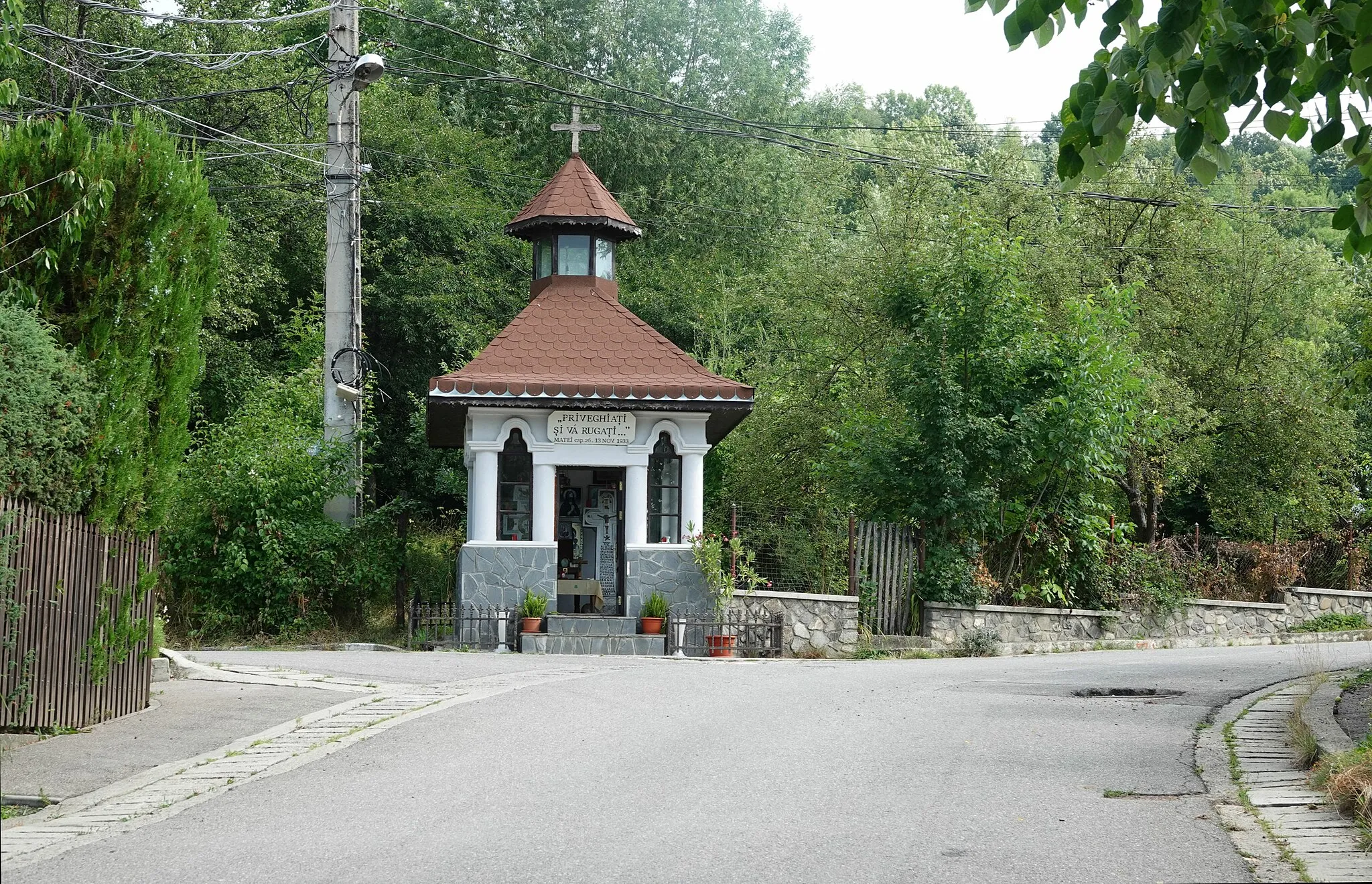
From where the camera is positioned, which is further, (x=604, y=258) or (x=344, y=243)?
(x=604, y=258)

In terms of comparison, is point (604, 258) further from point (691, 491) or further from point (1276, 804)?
point (1276, 804)

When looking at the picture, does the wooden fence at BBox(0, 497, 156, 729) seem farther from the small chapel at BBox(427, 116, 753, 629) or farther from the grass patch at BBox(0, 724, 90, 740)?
the small chapel at BBox(427, 116, 753, 629)

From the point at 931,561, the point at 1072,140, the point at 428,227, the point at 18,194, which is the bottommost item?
the point at 931,561

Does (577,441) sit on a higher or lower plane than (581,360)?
lower

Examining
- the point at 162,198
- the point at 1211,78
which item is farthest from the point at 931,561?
the point at 1211,78

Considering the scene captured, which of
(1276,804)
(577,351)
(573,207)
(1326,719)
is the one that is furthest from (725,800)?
(573,207)

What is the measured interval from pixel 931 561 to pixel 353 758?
1373cm

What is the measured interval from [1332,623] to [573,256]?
15.9 metres

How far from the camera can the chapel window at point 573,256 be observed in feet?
78.4

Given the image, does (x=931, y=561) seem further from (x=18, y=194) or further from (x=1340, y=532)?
(x=18, y=194)

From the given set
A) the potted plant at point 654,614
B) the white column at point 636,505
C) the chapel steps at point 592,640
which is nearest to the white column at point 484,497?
the chapel steps at point 592,640

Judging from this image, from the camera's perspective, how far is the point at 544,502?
2127 centimetres

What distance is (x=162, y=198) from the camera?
11.4 meters

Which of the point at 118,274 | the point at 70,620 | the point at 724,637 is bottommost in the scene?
the point at 724,637
